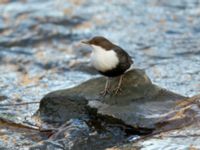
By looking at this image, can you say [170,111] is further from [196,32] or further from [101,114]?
[196,32]

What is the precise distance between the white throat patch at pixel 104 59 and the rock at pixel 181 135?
77 cm

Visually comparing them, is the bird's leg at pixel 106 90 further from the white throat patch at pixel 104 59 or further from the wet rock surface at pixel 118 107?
the white throat patch at pixel 104 59

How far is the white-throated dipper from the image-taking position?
228 inches

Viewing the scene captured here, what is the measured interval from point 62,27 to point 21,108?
3.81 meters

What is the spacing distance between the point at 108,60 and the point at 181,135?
115 cm

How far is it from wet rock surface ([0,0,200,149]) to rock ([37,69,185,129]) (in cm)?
37

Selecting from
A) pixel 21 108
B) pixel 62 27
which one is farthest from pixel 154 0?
pixel 21 108

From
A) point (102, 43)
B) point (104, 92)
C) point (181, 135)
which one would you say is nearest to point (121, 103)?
point (104, 92)

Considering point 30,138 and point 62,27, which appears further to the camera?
point 62,27

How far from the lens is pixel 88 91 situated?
611cm

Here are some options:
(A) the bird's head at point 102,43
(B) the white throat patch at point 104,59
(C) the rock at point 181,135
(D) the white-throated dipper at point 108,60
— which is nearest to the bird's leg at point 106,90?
(D) the white-throated dipper at point 108,60

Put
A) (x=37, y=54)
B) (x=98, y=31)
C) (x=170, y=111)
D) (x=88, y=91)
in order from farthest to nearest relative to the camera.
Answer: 1. (x=98, y=31)
2. (x=37, y=54)
3. (x=88, y=91)
4. (x=170, y=111)

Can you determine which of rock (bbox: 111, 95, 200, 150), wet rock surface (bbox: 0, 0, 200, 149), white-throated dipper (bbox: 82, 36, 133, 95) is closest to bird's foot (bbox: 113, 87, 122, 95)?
white-throated dipper (bbox: 82, 36, 133, 95)

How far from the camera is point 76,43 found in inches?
387
